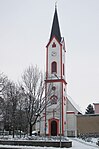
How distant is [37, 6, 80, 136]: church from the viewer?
5028cm

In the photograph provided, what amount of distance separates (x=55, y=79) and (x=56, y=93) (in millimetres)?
2724

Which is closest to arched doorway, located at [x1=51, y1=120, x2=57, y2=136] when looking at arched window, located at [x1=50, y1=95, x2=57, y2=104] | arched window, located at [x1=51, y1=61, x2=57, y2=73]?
arched window, located at [x1=50, y1=95, x2=57, y2=104]

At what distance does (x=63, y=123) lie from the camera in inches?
1961

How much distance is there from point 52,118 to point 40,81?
870cm

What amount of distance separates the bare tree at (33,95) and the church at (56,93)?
13.5 ft

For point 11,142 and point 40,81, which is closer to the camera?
point 11,142

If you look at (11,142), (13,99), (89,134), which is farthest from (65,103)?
(11,142)

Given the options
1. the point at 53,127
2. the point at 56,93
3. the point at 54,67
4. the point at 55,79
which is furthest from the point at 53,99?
the point at 54,67

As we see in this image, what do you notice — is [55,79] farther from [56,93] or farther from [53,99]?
[53,99]

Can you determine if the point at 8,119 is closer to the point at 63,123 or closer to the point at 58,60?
the point at 63,123

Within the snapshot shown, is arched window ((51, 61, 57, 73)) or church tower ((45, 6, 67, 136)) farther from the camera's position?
arched window ((51, 61, 57, 73))

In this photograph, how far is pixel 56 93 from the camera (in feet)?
169

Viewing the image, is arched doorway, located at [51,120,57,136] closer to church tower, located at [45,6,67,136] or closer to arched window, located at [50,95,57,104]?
church tower, located at [45,6,67,136]

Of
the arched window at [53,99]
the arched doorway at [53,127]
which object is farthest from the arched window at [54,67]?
the arched doorway at [53,127]
